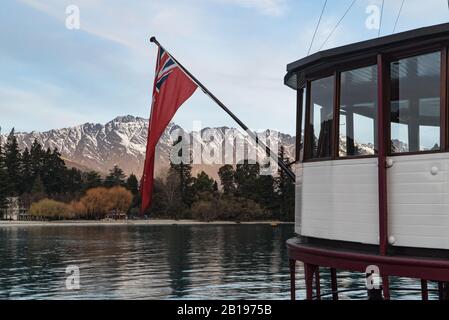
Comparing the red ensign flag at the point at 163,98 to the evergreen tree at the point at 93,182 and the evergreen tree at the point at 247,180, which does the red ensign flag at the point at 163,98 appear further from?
the evergreen tree at the point at 93,182

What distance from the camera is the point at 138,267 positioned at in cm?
4584

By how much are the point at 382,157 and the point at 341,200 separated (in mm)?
1177

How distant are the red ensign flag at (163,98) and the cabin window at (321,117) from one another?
3.10 metres

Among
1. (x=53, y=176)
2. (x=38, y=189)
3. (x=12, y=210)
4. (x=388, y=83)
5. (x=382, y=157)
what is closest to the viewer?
(x=382, y=157)

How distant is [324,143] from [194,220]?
153096 millimetres

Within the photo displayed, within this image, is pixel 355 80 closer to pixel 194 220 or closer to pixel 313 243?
pixel 313 243

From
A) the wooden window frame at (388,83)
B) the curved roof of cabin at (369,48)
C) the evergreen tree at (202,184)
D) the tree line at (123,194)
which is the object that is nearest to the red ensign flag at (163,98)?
the curved roof of cabin at (369,48)

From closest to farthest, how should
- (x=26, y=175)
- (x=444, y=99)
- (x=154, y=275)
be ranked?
(x=444, y=99)
(x=154, y=275)
(x=26, y=175)

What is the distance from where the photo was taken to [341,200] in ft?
31.6

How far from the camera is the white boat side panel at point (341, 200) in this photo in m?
9.12

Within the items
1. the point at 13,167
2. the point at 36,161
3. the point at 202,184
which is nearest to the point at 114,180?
the point at 36,161

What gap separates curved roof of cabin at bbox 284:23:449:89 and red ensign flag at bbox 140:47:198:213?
9.34ft

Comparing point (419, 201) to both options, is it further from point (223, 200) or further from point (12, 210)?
point (223, 200)
